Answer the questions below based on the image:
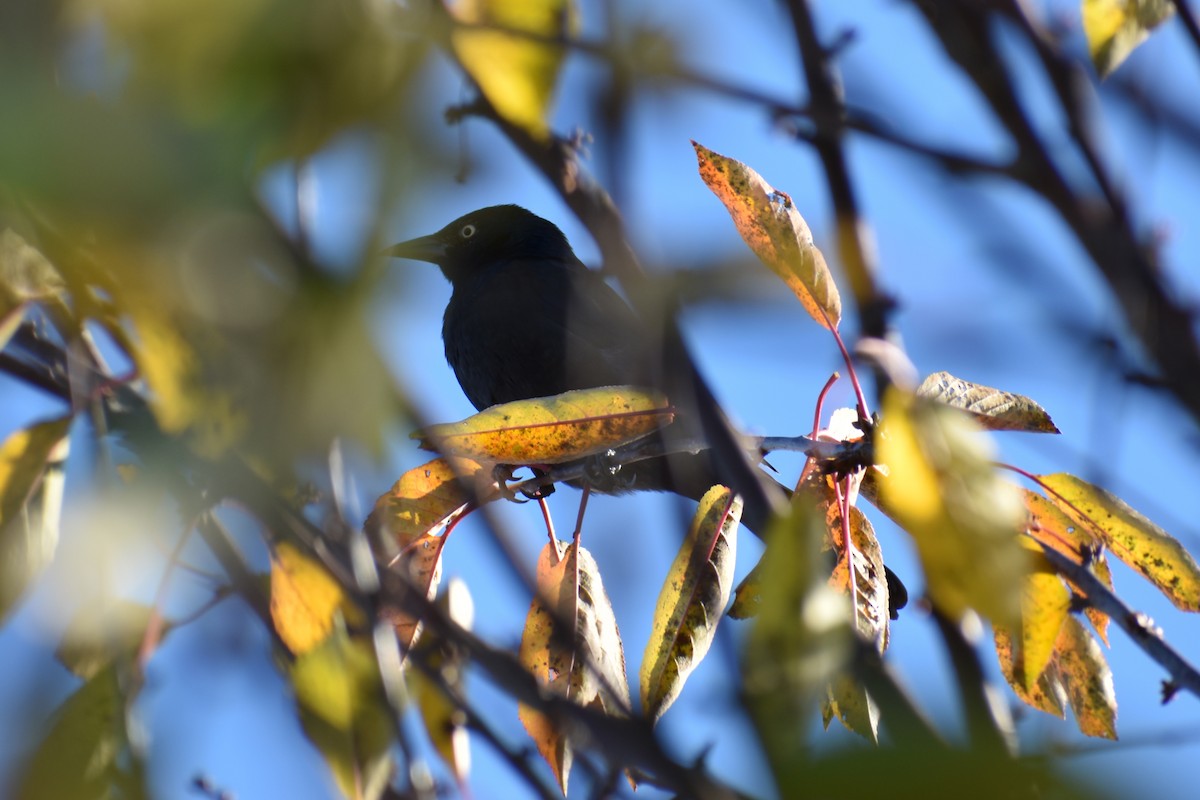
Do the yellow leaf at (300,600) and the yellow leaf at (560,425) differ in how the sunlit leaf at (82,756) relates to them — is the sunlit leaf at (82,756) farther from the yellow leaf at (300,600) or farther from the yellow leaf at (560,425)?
the yellow leaf at (560,425)

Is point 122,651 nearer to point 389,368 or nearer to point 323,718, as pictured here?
point 323,718

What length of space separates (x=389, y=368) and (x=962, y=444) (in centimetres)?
61

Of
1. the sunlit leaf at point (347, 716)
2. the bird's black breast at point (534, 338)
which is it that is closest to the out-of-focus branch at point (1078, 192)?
the sunlit leaf at point (347, 716)

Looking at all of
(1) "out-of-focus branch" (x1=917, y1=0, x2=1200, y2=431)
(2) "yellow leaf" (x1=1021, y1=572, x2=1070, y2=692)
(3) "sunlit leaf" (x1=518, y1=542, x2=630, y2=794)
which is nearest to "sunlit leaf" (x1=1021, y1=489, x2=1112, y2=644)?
(2) "yellow leaf" (x1=1021, y1=572, x2=1070, y2=692)

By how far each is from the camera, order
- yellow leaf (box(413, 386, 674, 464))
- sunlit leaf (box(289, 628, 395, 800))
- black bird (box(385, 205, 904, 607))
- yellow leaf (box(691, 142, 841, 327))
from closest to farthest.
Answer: sunlit leaf (box(289, 628, 395, 800)) → yellow leaf (box(691, 142, 841, 327)) → yellow leaf (box(413, 386, 674, 464)) → black bird (box(385, 205, 904, 607))

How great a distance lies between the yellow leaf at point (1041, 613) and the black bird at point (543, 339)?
2.21 m

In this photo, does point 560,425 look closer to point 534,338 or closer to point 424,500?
point 424,500

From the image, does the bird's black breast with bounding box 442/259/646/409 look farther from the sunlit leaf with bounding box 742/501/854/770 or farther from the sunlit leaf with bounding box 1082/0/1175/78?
the sunlit leaf with bounding box 742/501/854/770

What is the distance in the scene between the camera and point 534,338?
4.88 metres

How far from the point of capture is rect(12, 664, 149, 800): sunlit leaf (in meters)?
1.55

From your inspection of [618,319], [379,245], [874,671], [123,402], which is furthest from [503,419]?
[618,319]

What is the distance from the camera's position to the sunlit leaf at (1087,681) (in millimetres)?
2229

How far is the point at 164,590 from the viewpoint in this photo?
1904mm

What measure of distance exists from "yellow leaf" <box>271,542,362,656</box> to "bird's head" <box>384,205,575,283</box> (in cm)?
398
